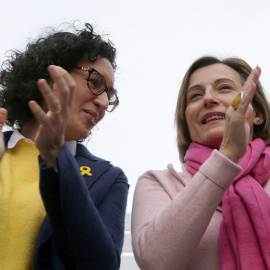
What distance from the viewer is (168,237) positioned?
1584 millimetres

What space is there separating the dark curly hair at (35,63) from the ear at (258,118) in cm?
90

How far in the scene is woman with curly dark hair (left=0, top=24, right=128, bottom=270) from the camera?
4.46ft

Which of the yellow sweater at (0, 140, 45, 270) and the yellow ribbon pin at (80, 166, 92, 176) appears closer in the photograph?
the yellow sweater at (0, 140, 45, 270)

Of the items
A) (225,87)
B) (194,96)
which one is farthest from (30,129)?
(225,87)

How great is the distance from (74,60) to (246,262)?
124cm

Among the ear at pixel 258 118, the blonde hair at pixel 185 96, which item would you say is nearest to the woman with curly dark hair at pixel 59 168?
the blonde hair at pixel 185 96

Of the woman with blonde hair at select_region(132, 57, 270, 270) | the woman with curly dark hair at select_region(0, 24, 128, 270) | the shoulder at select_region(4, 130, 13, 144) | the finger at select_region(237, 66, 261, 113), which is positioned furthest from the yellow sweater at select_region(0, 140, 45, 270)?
the finger at select_region(237, 66, 261, 113)

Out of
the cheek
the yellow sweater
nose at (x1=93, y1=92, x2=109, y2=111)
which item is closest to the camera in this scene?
the yellow sweater

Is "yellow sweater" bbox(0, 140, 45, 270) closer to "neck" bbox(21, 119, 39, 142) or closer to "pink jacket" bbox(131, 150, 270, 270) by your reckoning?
"neck" bbox(21, 119, 39, 142)

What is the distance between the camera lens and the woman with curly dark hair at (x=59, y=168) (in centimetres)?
136

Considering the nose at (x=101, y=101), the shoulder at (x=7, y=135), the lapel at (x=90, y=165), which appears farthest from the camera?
the nose at (x=101, y=101)

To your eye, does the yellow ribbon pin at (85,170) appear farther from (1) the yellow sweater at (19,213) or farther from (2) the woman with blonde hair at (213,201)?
(2) the woman with blonde hair at (213,201)

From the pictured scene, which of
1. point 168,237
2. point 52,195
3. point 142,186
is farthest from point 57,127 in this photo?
point 142,186

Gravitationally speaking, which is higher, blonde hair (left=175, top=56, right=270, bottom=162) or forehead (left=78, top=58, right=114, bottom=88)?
forehead (left=78, top=58, right=114, bottom=88)
